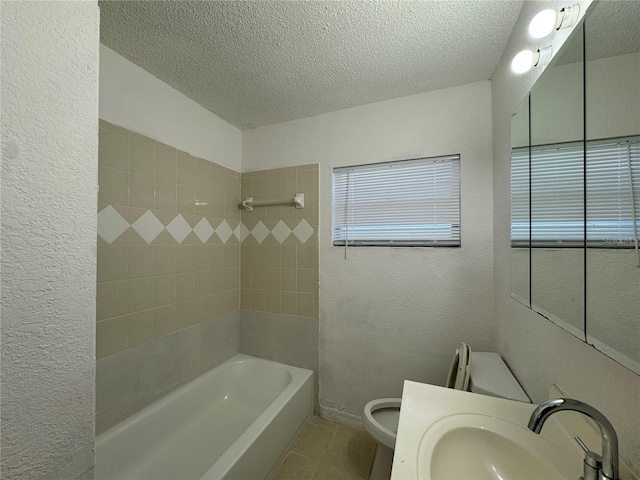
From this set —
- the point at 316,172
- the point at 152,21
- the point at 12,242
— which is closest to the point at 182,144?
the point at 152,21

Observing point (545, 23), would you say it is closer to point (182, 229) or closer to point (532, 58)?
point (532, 58)

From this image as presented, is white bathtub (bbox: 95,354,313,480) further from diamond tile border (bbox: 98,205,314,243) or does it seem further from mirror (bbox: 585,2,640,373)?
mirror (bbox: 585,2,640,373)

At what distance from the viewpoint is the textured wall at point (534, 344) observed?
0.56 metres

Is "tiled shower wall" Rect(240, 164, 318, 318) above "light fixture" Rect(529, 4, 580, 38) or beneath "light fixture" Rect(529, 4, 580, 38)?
beneath

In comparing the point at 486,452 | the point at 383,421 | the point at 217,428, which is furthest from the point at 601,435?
the point at 217,428

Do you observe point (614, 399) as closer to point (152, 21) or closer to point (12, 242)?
point (12, 242)

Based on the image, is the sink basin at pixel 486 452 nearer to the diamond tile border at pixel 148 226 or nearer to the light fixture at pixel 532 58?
the light fixture at pixel 532 58

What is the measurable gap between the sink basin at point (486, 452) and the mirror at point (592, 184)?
0.33 meters

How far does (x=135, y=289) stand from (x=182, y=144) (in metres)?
1.00

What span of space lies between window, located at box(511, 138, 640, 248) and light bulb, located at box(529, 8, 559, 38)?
35cm

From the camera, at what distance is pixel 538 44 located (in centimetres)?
96

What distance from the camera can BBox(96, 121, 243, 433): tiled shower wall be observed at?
1.32 metres

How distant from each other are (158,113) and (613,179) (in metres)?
2.07

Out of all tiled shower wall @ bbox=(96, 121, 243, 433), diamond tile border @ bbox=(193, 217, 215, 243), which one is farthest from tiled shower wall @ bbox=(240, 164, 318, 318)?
diamond tile border @ bbox=(193, 217, 215, 243)
